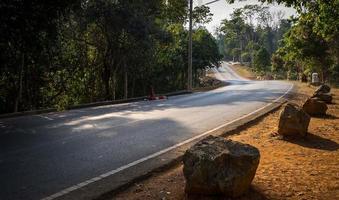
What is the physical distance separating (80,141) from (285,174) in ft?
16.4

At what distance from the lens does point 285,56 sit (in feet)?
127

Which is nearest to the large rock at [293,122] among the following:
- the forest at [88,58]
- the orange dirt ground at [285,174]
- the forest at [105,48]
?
the orange dirt ground at [285,174]

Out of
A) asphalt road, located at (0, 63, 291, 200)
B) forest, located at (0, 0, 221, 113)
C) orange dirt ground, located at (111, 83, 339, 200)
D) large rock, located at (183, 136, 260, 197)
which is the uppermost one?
forest, located at (0, 0, 221, 113)

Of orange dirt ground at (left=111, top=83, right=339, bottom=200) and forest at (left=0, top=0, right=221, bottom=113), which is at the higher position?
forest at (left=0, top=0, right=221, bottom=113)

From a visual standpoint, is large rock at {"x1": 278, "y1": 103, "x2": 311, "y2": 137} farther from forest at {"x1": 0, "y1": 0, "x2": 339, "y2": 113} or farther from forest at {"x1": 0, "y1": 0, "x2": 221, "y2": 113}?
forest at {"x1": 0, "y1": 0, "x2": 221, "y2": 113}

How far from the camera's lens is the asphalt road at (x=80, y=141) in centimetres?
711

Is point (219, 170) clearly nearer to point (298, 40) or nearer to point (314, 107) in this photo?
point (314, 107)

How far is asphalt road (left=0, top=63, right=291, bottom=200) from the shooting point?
7109 millimetres

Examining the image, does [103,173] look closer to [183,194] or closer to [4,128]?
[183,194]

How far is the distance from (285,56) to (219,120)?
25.9 metres

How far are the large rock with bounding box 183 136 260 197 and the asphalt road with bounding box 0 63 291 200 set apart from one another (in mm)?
2023

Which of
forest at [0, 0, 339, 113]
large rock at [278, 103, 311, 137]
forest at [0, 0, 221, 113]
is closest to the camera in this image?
large rock at [278, 103, 311, 137]

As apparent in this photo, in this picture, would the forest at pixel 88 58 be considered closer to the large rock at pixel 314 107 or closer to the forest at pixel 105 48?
the forest at pixel 105 48

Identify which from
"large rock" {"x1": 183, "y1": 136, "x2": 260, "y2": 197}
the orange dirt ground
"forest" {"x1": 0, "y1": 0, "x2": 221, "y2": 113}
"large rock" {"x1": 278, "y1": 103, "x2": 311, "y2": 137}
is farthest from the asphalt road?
"forest" {"x1": 0, "y1": 0, "x2": 221, "y2": 113}
